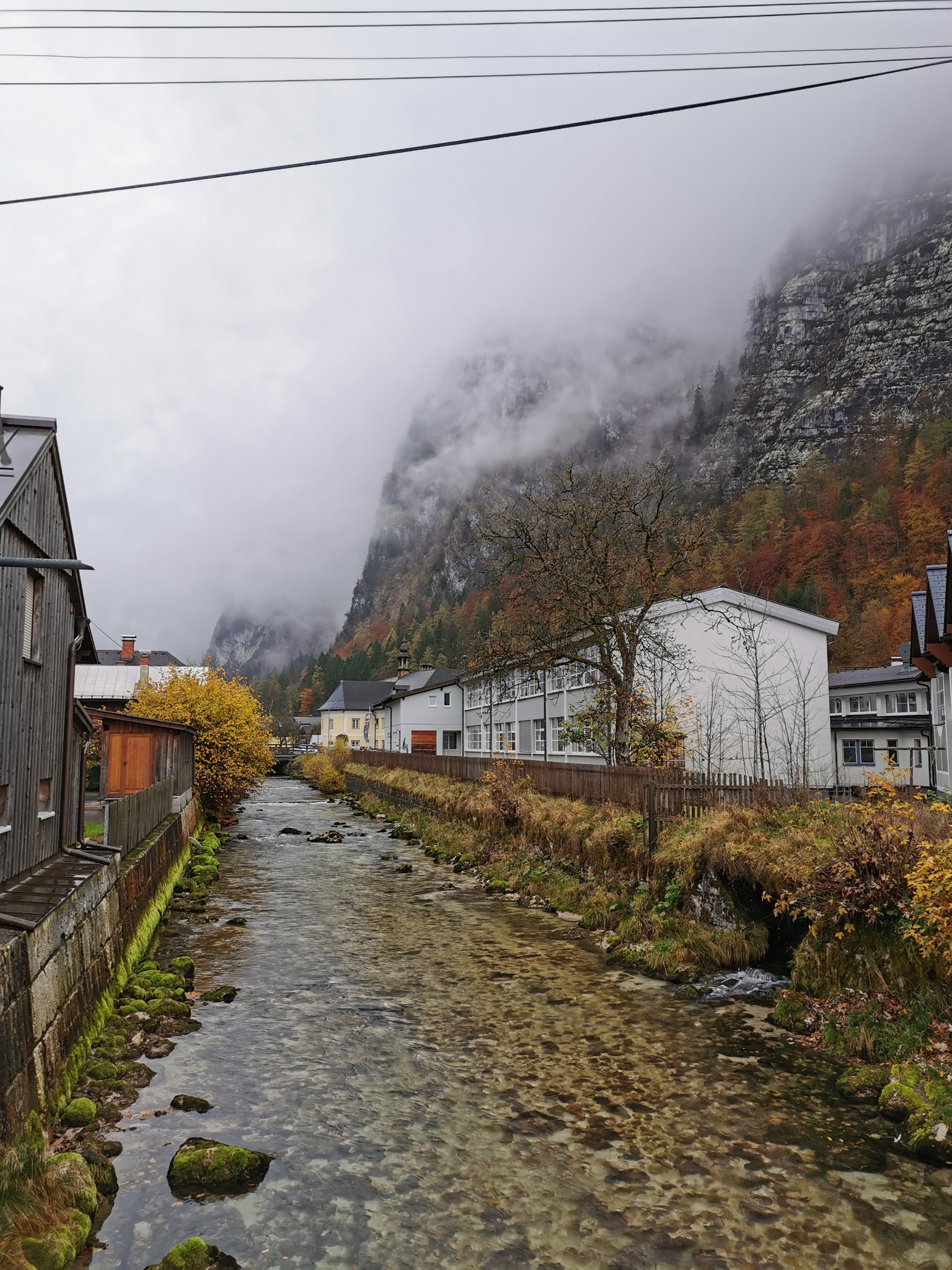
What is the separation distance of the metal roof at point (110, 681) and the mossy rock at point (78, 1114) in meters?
33.0

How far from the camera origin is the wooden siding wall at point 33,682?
38.9ft

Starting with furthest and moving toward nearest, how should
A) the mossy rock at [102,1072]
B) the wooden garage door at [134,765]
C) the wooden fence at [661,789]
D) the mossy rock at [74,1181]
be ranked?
the wooden garage door at [134,765] < the wooden fence at [661,789] < the mossy rock at [102,1072] < the mossy rock at [74,1181]

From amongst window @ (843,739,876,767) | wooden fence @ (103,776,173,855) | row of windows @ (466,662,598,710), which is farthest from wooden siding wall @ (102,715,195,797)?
window @ (843,739,876,767)

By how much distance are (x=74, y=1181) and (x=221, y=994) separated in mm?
5870

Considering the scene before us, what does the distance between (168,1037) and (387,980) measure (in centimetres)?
368

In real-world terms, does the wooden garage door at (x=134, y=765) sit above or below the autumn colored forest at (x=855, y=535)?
below

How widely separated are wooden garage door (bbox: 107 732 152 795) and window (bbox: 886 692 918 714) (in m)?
38.3

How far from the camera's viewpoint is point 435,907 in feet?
63.0

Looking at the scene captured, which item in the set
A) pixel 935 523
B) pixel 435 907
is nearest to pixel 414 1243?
pixel 435 907

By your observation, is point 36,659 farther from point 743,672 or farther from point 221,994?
point 743,672

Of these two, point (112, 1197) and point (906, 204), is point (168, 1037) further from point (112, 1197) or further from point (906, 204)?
point (906, 204)

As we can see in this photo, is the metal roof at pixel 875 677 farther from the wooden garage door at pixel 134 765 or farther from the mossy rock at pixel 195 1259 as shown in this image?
the mossy rock at pixel 195 1259

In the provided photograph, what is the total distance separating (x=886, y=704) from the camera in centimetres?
4641

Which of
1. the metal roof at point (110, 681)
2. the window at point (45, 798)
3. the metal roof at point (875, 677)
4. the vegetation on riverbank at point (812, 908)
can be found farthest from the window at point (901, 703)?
the window at point (45, 798)
